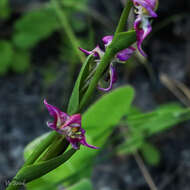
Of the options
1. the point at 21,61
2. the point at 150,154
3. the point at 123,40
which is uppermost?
the point at 123,40

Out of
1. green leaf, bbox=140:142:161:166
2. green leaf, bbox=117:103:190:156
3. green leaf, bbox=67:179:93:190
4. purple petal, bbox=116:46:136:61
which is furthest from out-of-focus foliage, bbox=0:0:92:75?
purple petal, bbox=116:46:136:61

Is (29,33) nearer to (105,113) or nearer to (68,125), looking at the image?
(105,113)

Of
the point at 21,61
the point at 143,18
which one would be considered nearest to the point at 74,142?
the point at 143,18

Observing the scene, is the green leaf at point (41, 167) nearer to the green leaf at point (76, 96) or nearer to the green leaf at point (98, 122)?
the green leaf at point (76, 96)

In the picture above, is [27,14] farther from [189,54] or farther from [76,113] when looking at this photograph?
[76,113]

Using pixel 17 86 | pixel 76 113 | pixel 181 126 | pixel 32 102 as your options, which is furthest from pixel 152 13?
pixel 17 86

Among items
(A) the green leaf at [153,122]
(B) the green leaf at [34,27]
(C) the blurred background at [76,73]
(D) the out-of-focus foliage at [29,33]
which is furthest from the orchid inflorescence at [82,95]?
(B) the green leaf at [34,27]
